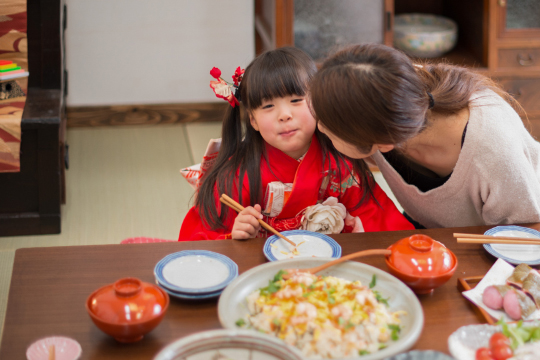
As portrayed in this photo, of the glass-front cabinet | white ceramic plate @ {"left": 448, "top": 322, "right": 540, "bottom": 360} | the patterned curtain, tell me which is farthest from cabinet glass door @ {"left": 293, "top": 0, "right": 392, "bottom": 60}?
white ceramic plate @ {"left": 448, "top": 322, "right": 540, "bottom": 360}

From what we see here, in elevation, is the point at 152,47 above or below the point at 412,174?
above

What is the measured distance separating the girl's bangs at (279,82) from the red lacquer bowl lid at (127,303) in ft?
2.38

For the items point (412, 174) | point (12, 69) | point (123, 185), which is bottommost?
point (123, 185)

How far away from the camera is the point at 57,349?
3.20 feet

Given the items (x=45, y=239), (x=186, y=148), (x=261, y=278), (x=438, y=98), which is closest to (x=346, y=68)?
(x=438, y=98)

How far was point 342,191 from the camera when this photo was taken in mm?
1731

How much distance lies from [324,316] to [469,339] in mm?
254

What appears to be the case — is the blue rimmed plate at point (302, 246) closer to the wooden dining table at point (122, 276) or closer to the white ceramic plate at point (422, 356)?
the wooden dining table at point (122, 276)

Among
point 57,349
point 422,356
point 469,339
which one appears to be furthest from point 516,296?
point 57,349

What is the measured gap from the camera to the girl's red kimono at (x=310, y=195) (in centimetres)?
169

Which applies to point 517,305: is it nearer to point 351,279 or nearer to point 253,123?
point 351,279

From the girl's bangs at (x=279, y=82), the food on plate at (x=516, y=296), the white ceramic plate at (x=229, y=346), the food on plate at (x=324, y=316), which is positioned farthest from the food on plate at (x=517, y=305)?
the girl's bangs at (x=279, y=82)

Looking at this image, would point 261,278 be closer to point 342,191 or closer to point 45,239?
point 342,191

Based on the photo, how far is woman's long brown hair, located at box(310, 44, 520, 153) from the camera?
1237 mm
